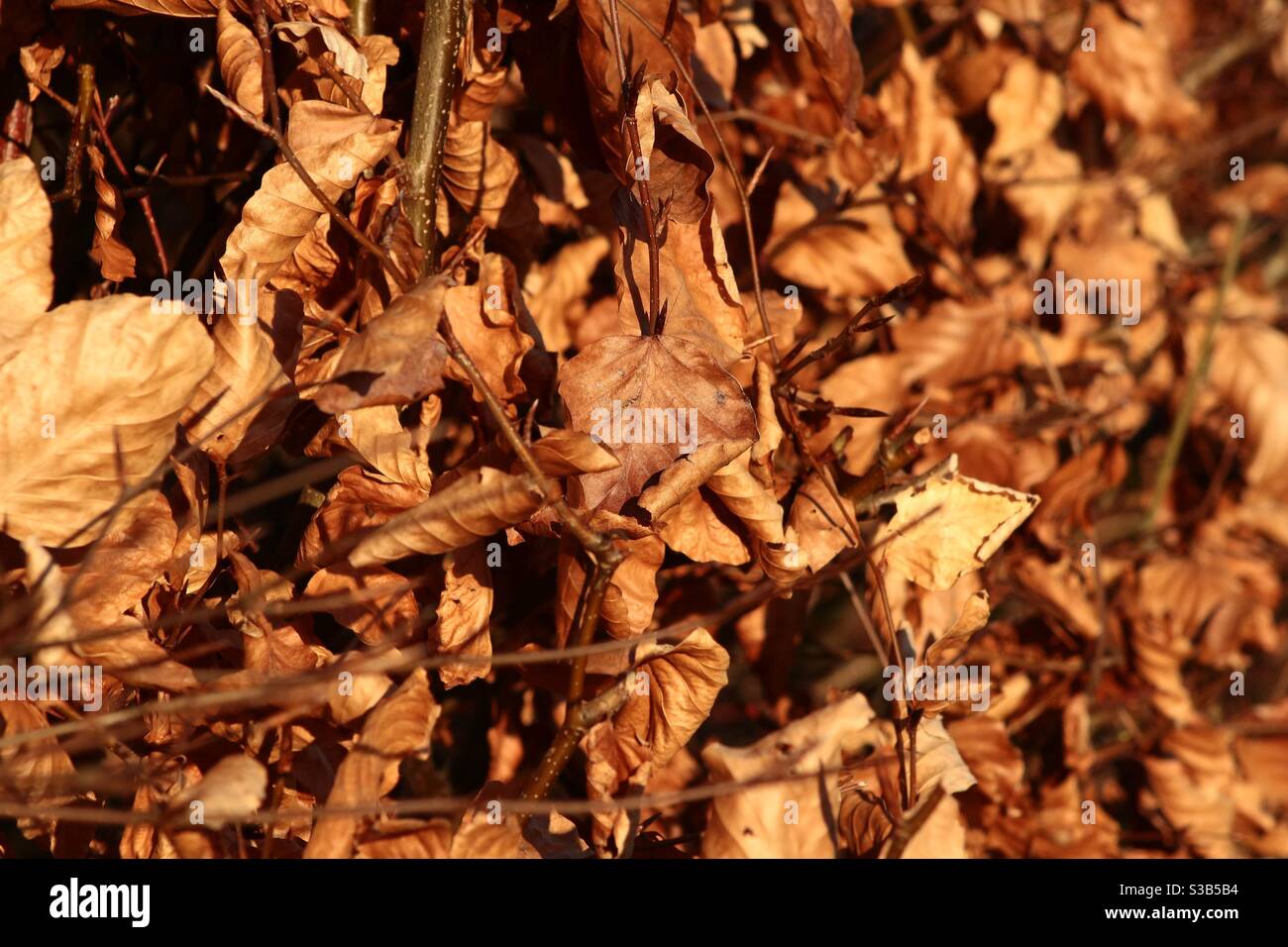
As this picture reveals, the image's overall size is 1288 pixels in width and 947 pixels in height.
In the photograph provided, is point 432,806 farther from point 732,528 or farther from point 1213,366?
point 1213,366

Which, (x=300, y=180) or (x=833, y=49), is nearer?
(x=300, y=180)

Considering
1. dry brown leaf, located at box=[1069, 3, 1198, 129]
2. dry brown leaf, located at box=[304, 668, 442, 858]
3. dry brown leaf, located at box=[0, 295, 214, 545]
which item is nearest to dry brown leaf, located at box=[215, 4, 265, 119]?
dry brown leaf, located at box=[0, 295, 214, 545]

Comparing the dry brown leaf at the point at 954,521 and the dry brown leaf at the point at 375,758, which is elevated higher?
the dry brown leaf at the point at 954,521

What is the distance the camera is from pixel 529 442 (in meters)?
0.80

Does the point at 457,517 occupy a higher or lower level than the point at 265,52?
lower

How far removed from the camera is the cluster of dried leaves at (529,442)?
2.43 ft

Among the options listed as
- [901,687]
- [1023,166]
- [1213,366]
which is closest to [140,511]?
[901,687]

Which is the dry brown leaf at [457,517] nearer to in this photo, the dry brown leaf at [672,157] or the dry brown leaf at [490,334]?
the dry brown leaf at [490,334]

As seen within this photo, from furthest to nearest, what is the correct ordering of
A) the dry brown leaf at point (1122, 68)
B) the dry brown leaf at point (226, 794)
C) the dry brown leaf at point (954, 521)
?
the dry brown leaf at point (1122, 68), the dry brown leaf at point (954, 521), the dry brown leaf at point (226, 794)

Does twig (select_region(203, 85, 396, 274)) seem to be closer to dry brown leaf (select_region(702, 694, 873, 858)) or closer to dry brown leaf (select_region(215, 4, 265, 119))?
dry brown leaf (select_region(215, 4, 265, 119))

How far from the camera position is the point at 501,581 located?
3.35ft

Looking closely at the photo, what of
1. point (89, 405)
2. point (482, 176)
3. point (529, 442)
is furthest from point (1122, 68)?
point (89, 405)

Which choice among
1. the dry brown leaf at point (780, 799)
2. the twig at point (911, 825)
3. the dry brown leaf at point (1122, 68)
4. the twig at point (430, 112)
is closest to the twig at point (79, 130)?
the twig at point (430, 112)

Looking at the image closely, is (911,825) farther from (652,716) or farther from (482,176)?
(482,176)
